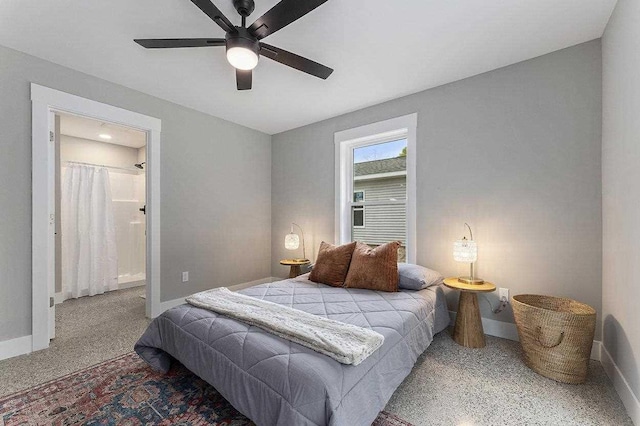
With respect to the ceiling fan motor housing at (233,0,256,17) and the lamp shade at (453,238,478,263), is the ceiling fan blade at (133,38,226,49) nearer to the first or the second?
the ceiling fan motor housing at (233,0,256,17)

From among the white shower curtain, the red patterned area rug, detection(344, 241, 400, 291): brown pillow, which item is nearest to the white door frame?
the red patterned area rug

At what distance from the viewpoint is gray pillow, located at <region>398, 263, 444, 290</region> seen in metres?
2.41

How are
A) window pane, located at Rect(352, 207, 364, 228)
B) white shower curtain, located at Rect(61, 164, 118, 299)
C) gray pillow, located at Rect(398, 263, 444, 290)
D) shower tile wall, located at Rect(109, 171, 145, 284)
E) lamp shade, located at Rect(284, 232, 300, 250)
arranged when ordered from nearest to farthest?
gray pillow, located at Rect(398, 263, 444, 290) → window pane, located at Rect(352, 207, 364, 228) → lamp shade, located at Rect(284, 232, 300, 250) → white shower curtain, located at Rect(61, 164, 118, 299) → shower tile wall, located at Rect(109, 171, 145, 284)

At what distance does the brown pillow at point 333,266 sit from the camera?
264 centimetres

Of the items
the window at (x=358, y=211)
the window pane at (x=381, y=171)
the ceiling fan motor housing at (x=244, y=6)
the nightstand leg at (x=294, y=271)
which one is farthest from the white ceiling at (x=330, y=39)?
the nightstand leg at (x=294, y=271)

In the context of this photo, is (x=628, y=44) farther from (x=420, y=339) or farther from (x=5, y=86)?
(x=5, y=86)

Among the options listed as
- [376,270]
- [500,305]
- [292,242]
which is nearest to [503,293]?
[500,305]

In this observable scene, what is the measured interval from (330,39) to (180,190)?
2.37 meters

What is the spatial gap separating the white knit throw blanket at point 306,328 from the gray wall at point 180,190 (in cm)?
155

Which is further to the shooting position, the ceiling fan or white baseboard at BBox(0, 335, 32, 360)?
white baseboard at BBox(0, 335, 32, 360)

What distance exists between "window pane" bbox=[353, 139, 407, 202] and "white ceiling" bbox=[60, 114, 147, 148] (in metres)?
2.71

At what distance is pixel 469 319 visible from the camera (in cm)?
233

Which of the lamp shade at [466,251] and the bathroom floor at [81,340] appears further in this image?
the lamp shade at [466,251]

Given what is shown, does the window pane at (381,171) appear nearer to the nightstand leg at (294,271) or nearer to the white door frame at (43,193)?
the nightstand leg at (294,271)
